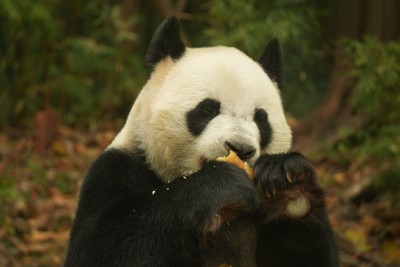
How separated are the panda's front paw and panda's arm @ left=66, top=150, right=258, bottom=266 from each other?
0.10 meters

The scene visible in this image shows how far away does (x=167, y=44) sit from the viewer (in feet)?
15.9

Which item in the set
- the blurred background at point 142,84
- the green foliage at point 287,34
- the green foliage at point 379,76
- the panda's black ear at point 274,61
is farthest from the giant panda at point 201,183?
the green foliage at point 287,34

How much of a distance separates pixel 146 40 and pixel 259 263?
9321 millimetres

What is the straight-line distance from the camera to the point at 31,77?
11500 millimetres

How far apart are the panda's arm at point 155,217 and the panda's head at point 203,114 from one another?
0.23 m

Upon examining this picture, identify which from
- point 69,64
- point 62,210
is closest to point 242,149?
point 62,210

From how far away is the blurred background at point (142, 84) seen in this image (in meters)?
7.07

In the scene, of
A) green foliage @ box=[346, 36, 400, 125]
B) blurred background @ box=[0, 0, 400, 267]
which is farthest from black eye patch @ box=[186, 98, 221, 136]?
green foliage @ box=[346, 36, 400, 125]

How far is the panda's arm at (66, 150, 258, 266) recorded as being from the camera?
3953mm

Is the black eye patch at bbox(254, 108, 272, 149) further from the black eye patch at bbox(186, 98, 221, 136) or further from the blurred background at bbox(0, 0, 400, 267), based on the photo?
the blurred background at bbox(0, 0, 400, 267)

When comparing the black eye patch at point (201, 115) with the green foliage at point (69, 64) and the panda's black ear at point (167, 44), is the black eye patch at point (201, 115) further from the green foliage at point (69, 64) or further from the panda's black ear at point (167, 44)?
the green foliage at point (69, 64)

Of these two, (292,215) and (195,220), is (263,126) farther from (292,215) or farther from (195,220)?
(195,220)

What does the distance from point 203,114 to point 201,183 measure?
53 cm

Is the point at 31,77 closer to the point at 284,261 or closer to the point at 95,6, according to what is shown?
the point at 95,6
